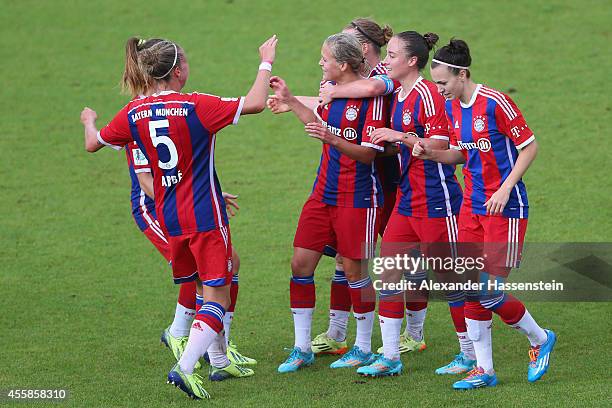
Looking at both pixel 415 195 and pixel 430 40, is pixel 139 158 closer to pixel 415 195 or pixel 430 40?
pixel 415 195

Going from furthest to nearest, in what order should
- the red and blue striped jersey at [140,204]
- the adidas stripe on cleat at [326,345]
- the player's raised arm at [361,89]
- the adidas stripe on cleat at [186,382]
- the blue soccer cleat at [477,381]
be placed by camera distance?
the adidas stripe on cleat at [326,345] < the red and blue striped jersey at [140,204] < the player's raised arm at [361,89] < the blue soccer cleat at [477,381] < the adidas stripe on cleat at [186,382]

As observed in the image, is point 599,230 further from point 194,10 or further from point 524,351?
point 194,10

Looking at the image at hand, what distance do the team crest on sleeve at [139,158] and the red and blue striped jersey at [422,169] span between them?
5.88 feet

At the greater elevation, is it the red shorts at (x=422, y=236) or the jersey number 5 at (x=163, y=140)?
the jersey number 5 at (x=163, y=140)

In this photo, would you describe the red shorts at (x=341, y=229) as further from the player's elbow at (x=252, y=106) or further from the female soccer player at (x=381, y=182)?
the player's elbow at (x=252, y=106)

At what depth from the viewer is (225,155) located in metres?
13.4

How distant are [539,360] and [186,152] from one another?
277 centimetres

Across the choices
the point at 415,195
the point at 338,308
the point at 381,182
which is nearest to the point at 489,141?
the point at 415,195

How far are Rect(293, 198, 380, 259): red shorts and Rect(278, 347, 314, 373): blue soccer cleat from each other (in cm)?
79

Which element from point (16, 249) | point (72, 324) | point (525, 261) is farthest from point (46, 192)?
point (525, 261)

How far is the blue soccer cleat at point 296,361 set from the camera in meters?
7.59

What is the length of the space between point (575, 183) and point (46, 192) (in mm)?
6253

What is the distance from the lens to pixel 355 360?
7664 mm

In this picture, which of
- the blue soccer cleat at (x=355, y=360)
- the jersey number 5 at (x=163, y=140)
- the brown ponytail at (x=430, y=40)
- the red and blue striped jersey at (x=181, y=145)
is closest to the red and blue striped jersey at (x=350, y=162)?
the brown ponytail at (x=430, y=40)
